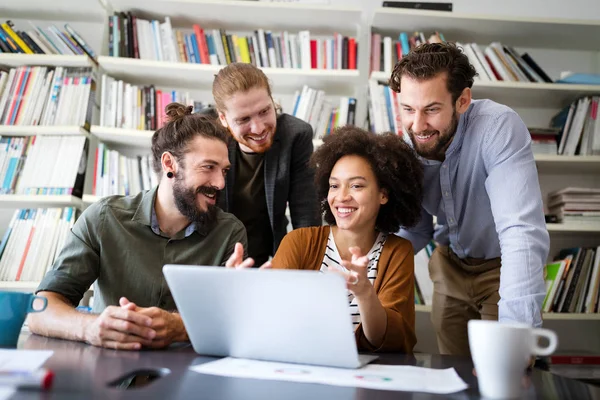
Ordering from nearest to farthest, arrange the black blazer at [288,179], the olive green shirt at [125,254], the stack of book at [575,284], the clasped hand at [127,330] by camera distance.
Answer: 1. the clasped hand at [127,330]
2. the olive green shirt at [125,254]
3. the black blazer at [288,179]
4. the stack of book at [575,284]

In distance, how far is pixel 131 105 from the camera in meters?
2.79

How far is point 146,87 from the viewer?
9.36 feet

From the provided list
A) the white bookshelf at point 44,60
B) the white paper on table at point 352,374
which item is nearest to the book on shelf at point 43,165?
the white bookshelf at point 44,60

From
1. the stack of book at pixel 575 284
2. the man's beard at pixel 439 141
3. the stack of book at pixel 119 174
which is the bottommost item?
the stack of book at pixel 575 284

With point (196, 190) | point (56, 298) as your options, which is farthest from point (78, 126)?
point (56, 298)

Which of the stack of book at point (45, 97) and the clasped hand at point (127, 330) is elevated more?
the stack of book at point (45, 97)

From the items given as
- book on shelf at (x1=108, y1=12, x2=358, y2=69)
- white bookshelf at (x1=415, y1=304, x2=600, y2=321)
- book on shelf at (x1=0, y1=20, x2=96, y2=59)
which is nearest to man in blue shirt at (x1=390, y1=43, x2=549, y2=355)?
white bookshelf at (x1=415, y1=304, x2=600, y2=321)

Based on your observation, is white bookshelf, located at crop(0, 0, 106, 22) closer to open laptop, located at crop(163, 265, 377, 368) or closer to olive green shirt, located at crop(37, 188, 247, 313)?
olive green shirt, located at crop(37, 188, 247, 313)

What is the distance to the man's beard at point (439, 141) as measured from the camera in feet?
5.54

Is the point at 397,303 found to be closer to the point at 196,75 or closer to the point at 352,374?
the point at 352,374

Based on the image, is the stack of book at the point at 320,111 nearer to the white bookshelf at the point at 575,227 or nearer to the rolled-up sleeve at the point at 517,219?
the white bookshelf at the point at 575,227

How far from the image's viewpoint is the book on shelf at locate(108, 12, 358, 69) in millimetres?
2830

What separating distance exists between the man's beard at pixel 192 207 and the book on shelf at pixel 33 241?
4.15 ft

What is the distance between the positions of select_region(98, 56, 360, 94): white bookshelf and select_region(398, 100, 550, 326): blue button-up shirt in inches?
42.4
